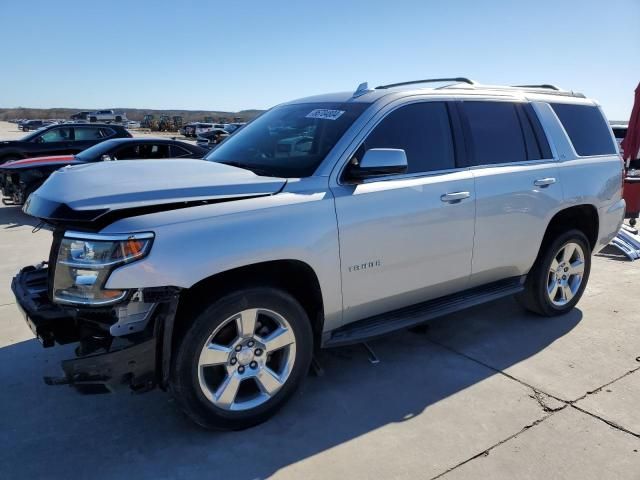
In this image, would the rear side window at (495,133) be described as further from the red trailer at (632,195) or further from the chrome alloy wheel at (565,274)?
the red trailer at (632,195)

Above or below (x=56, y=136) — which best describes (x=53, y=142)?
below

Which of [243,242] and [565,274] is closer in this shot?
[243,242]

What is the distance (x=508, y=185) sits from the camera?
4031 mm

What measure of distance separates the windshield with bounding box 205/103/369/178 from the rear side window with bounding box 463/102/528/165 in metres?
0.99

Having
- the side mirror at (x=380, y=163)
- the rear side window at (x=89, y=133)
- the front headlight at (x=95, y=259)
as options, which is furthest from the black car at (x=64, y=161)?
the front headlight at (x=95, y=259)

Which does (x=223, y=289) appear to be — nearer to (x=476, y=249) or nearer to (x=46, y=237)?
(x=476, y=249)

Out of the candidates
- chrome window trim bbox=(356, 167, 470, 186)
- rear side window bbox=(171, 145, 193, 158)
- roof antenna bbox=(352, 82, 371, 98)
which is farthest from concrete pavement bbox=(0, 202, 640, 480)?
rear side window bbox=(171, 145, 193, 158)

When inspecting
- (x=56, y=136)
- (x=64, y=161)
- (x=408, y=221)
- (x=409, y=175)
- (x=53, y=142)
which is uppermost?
(x=56, y=136)

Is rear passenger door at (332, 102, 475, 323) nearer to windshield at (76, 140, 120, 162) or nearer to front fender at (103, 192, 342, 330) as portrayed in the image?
front fender at (103, 192, 342, 330)

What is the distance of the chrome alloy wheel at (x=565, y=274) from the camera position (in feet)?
15.5

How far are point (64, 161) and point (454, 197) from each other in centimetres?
852

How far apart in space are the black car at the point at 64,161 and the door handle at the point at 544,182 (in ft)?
21.0

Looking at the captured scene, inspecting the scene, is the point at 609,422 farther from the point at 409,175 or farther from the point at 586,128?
the point at 586,128

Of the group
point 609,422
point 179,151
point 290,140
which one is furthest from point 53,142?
point 609,422
